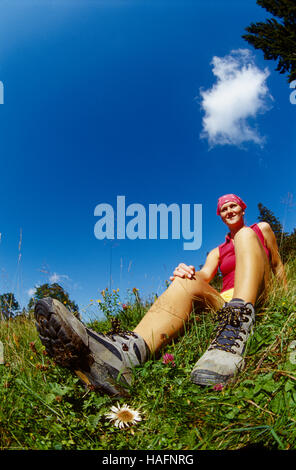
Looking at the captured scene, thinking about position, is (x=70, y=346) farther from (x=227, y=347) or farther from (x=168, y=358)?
(x=227, y=347)

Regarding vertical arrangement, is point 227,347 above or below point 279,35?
below

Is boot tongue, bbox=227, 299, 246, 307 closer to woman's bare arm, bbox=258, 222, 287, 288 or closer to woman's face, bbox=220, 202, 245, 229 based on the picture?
woman's bare arm, bbox=258, 222, 287, 288

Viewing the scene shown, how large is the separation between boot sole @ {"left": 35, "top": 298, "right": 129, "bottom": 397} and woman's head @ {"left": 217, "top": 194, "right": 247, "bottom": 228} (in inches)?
82.6

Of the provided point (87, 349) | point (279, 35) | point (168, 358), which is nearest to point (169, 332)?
point (168, 358)

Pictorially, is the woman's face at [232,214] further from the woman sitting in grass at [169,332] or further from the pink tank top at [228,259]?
the woman sitting in grass at [169,332]

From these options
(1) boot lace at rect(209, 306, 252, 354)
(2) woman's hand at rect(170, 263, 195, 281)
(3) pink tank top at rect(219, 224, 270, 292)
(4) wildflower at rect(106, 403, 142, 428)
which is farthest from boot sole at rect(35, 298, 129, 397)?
(3) pink tank top at rect(219, 224, 270, 292)

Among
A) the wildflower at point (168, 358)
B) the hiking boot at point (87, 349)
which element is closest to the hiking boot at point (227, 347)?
the wildflower at point (168, 358)

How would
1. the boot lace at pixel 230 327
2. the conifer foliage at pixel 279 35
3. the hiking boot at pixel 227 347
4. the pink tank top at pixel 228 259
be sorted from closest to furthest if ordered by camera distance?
the hiking boot at pixel 227 347 < the boot lace at pixel 230 327 < the pink tank top at pixel 228 259 < the conifer foliage at pixel 279 35

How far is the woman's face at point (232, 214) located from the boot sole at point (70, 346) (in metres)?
2.09

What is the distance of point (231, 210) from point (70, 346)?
88.5 inches

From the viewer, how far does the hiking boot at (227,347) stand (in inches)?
73.9

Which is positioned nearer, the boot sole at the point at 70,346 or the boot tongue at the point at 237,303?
the boot sole at the point at 70,346

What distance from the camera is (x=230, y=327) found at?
218 centimetres
